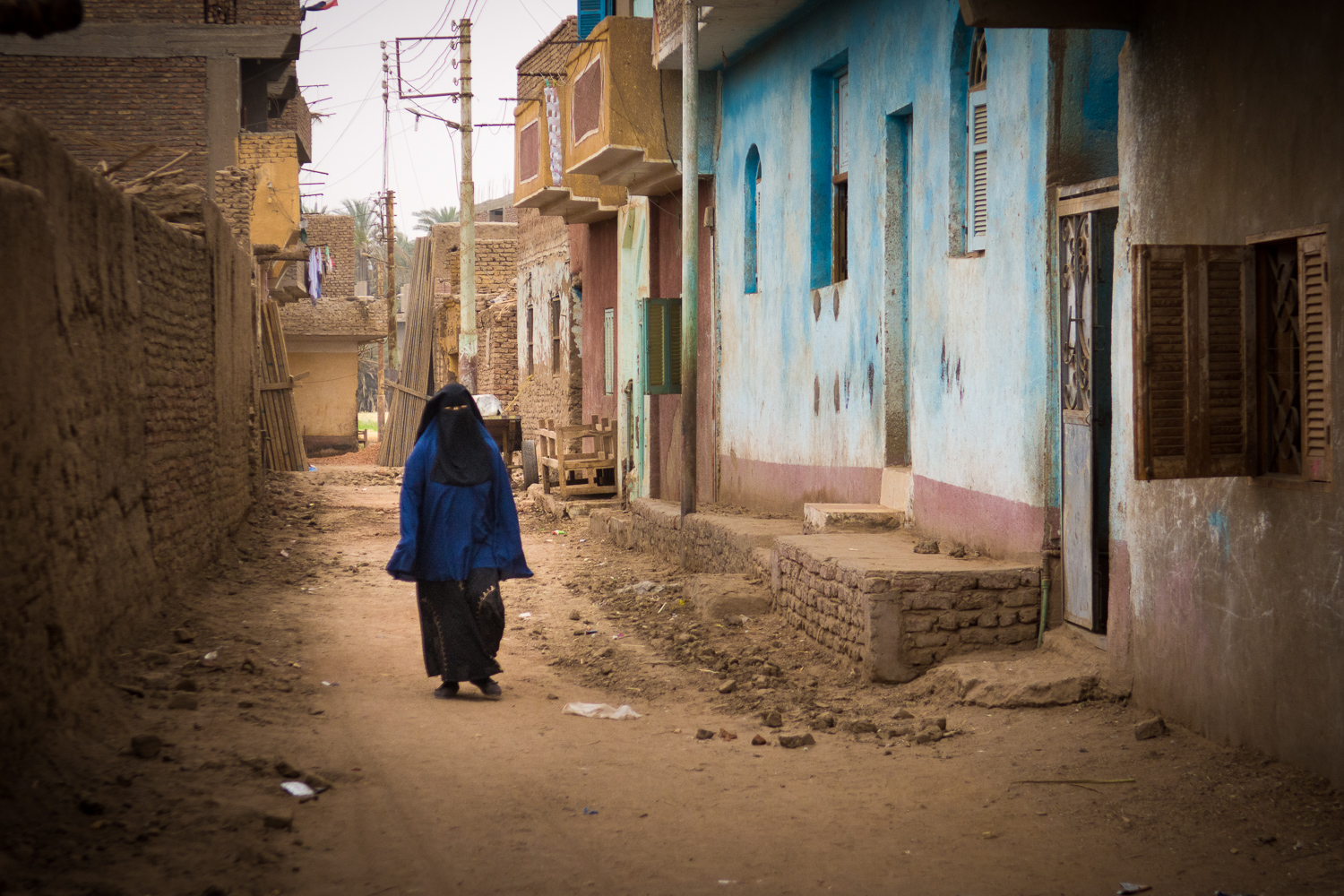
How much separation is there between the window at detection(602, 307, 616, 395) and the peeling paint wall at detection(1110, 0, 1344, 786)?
11969mm

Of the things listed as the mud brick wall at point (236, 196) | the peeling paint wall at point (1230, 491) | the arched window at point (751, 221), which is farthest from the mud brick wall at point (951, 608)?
the mud brick wall at point (236, 196)

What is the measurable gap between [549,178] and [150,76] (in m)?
9.41

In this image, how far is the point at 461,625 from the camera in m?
6.51

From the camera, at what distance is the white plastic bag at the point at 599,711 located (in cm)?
627

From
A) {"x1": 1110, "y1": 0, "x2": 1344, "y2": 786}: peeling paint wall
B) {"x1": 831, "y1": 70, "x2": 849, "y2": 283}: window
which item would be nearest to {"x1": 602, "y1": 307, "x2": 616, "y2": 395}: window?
{"x1": 831, "y1": 70, "x2": 849, "y2": 283}: window

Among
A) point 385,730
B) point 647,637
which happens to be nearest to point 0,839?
point 385,730

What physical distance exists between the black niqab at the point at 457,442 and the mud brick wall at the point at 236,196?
1163 cm

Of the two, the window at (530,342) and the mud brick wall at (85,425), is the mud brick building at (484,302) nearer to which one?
the window at (530,342)

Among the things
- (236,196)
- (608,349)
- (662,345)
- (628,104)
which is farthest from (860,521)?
(236,196)

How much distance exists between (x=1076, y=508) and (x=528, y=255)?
58.0 ft

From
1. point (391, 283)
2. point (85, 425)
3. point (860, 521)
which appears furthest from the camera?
point (391, 283)

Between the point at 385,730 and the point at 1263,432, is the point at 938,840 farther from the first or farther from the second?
the point at 385,730

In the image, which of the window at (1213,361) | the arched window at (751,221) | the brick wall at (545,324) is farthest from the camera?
the brick wall at (545,324)

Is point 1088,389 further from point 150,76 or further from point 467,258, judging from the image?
point 150,76
